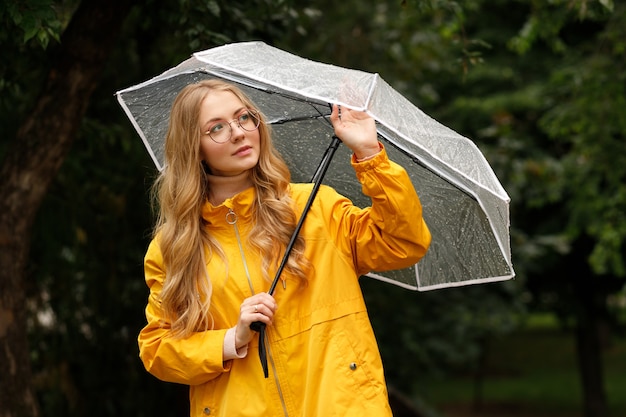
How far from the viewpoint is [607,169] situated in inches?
317

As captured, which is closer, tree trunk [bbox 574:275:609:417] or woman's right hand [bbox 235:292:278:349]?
woman's right hand [bbox 235:292:278:349]

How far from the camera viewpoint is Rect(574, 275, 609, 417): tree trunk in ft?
47.4

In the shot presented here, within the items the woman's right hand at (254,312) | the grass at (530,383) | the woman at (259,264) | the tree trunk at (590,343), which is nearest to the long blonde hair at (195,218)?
the woman at (259,264)

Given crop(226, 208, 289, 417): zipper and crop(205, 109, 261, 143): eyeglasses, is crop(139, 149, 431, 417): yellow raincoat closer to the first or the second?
crop(226, 208, 289, 417): zipper

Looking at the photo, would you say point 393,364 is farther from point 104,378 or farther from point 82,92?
point 82,92

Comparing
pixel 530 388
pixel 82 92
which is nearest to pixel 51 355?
pixel 82 92

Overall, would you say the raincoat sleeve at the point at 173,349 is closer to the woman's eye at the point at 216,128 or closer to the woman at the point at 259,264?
the woman at the point at 259,264

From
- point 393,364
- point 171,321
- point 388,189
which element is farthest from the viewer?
point 393,364

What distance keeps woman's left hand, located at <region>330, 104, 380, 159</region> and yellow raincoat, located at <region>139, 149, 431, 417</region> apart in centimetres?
4

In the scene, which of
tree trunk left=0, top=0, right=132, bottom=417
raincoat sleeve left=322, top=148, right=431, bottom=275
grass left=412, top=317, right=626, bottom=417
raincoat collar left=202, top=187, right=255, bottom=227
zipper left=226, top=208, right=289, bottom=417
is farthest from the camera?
grass left=412, top=317, right=626, bottom=417

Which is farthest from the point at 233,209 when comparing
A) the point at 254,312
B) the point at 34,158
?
the point at 34,158

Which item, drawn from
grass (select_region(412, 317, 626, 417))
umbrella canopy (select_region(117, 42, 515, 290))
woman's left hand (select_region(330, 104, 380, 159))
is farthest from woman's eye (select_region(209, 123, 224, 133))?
grass (select_region(412, 317, 626, 417))

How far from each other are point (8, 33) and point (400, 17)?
20.7 feet

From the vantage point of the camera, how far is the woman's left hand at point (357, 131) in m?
2.81
